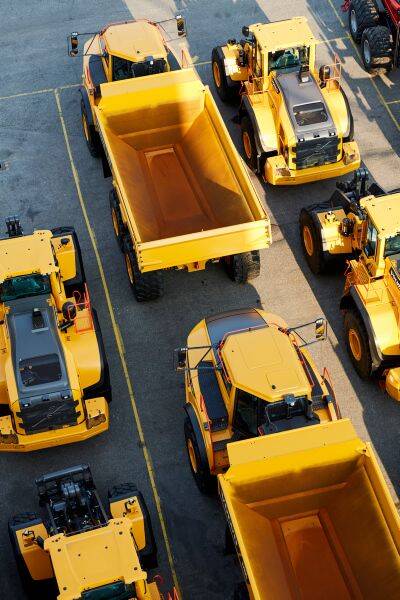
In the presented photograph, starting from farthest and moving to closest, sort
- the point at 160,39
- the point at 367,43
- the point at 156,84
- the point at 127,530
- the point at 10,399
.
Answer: the point at 367,43
the point at 160,39
the point at 156,84
the point at 10,399
the point at 127,530

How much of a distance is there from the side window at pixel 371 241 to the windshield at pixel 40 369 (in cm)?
579

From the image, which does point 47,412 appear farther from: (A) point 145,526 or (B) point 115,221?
(B) point 115,221

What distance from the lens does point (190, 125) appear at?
21375 millimetres

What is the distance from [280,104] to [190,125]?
6.60 feet

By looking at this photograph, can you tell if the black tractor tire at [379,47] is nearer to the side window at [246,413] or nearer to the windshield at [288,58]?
the windshield at [288,58]

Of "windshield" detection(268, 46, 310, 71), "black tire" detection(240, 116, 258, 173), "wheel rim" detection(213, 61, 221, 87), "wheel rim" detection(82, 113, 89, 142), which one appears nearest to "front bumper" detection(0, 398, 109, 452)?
"black tire" detection(240, 116, 258, 173)

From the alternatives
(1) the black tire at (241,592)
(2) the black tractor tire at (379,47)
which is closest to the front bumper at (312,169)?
(2) the black tractor tire at (379,47)

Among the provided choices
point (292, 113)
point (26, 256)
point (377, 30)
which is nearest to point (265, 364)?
point (26, 256)

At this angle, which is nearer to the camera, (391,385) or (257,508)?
(257,508)

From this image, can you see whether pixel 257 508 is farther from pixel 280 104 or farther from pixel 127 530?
pixel 280 104

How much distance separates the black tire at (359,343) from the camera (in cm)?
1725

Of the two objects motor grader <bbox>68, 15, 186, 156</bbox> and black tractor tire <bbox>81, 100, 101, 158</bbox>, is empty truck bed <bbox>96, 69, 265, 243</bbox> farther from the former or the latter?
black tractor tire <bbox>81, 100, 101, 158</bbox>

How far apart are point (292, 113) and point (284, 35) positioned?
80.7 inches

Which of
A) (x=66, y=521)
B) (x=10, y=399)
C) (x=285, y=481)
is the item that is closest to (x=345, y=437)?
(x=285, y=481)
